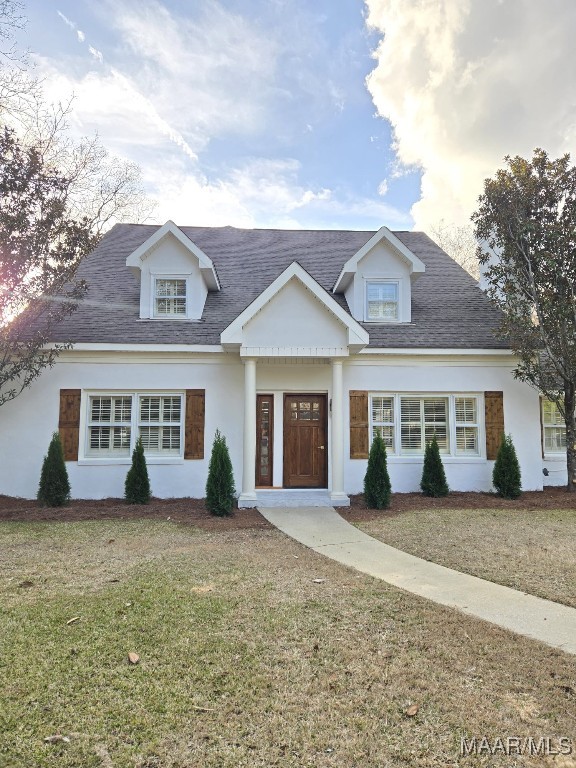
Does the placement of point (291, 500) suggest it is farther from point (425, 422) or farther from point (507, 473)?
point (507, 473)

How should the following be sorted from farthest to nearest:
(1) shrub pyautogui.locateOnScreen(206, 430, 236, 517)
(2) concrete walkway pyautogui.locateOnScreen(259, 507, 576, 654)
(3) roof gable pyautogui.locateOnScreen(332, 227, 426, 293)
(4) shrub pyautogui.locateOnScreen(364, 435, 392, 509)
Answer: (3) roof gable pyautogui.locateOnScreen(332, 227, 426, 293), (4) shrub pyautogui.locateOnScreen(364, 435, 392, 509), (1) shrub pyautogui.locateOnScreen(206, 430, 236, 517), (2) concrete walkway pyautogui.locateOnScreen(259, 507, 576, 654)

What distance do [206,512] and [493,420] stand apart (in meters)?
7.15

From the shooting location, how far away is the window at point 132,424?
10.5m

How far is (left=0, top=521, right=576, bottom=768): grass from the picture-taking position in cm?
243

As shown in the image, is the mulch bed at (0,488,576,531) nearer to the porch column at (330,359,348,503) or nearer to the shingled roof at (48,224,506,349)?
the porch column at (330,359,348,503)

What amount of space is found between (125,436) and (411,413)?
6.97 metres

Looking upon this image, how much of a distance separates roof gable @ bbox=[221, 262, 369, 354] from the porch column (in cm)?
57

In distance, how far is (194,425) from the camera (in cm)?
1044

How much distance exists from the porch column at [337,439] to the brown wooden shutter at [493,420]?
3789mm

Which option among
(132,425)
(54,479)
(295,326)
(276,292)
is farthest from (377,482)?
(54,479)

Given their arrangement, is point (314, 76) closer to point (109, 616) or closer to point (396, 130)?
point (396, 130)

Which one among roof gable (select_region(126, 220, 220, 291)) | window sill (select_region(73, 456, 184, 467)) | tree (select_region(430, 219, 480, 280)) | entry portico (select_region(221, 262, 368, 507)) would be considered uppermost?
tree (select_region(430, 219, 480, 280))

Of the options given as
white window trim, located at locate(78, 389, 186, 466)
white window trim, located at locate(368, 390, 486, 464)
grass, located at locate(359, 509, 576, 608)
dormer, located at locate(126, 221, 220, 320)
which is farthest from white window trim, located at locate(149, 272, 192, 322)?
grass, located at locate(359, 509, 576, 608)

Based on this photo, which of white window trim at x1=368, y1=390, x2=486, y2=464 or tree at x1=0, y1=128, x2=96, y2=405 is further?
white window trim at x1=368, y1=390, x2=486, y2=464
